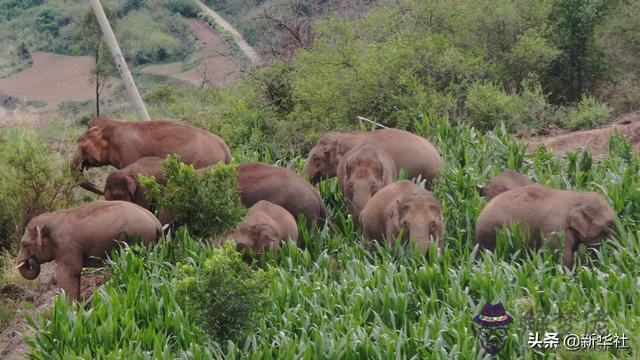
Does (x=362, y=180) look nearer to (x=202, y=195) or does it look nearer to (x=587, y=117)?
(x=202, y=195)

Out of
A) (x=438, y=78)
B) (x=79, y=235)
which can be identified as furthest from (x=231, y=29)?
(x=79, y=235)

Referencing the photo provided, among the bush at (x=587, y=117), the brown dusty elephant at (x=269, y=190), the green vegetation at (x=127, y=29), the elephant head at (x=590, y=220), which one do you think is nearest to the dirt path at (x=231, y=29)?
the green vegetation at (x=127, y=29)

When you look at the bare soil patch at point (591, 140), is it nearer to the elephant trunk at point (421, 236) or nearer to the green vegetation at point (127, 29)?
the elephant trunk at point (421, 236)

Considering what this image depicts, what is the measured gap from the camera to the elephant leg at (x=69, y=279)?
33.3 feet

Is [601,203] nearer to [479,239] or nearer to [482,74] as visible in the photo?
[479,239]

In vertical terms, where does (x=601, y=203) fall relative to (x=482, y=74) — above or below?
above

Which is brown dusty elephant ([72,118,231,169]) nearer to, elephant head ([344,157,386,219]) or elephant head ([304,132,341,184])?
elephant head ([304,132,341,184])

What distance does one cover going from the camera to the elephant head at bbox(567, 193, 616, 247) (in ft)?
31.8

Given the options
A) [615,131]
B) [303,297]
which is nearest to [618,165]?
[615,131]

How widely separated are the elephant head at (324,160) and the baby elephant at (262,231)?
240 centimetres

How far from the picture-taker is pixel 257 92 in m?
19.5

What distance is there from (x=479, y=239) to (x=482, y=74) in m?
7.69

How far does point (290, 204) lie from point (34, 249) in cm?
275

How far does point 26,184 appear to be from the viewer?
14430 millimetres
